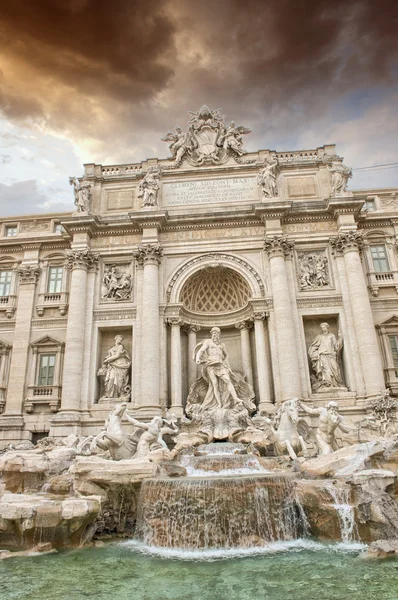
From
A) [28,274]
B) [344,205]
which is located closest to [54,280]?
[28,274]

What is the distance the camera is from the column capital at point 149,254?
20.3 meters

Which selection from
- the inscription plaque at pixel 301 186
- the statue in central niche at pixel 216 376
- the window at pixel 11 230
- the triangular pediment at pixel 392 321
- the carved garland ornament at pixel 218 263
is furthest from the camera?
the window at pixel 11 230

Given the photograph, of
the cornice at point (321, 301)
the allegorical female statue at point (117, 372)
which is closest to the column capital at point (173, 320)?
the allegorical female statue at point (117, 372)

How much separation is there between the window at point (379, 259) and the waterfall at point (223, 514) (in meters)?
13.7

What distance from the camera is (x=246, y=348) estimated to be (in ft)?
67.6

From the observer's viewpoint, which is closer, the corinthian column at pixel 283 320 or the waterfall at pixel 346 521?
the waterfall at pixel 346 521

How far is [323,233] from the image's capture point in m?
20.8

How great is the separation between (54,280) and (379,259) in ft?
54.2

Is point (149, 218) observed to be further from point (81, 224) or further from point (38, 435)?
point (38, 435)

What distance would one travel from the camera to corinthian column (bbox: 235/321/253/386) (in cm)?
2005

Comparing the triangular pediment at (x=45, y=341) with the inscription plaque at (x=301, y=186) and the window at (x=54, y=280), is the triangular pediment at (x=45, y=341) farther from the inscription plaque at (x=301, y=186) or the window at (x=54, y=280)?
the inscription plaque at (x=301, y=186)

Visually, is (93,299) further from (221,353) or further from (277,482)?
(277,482)

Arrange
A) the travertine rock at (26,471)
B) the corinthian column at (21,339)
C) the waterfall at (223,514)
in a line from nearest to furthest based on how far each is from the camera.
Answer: the waterfall at (223,514), the travertine rock at (26,471), the corinthian column at (21,339)

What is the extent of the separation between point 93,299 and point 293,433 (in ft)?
36.1
